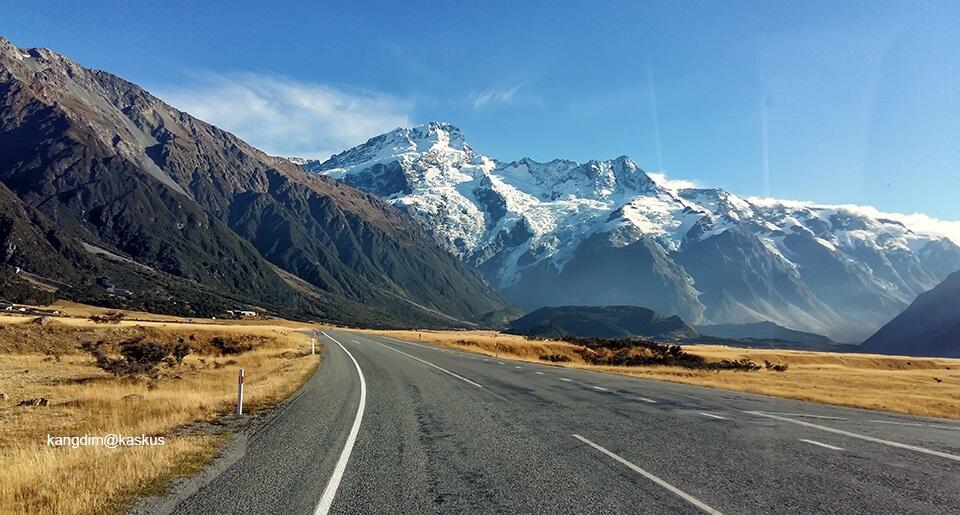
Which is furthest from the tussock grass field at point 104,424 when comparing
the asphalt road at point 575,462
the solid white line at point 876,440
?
the solid white line at point 876,440

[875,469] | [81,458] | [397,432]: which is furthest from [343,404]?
[875,469]

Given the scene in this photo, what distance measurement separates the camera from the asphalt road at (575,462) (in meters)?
7.79

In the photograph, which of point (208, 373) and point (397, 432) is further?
point (208, 373)

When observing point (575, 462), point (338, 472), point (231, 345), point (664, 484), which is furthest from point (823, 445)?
point (231, 345)

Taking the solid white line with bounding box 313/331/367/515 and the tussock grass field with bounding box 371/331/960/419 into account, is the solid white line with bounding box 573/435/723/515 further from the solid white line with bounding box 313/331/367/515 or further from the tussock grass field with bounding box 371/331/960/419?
the tussock grass field with bounding box 371/331/960/419

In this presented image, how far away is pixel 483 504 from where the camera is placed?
25.3 ft

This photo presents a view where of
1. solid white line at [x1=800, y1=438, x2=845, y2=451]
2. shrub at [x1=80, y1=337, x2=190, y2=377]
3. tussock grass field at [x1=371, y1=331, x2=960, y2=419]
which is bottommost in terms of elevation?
shrub at [x1=80, y1=337, x2=190, y2=377]

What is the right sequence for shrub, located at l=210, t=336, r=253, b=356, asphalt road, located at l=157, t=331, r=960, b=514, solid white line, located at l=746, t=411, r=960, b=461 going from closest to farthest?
asphalt road, located at l=157, t=331, r=960, b=514 → solid white line, located at l=746, t=411, r=960, b=461 → shrub, located at l=210, t=336, r=253, b=356

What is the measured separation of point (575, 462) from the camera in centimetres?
1003

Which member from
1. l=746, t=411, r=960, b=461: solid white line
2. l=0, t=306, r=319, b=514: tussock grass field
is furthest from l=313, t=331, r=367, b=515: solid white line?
l=746, t=411, r=960, b=461: solid white line

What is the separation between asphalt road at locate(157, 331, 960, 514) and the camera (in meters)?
7.79

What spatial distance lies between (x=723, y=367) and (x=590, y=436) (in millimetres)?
44922

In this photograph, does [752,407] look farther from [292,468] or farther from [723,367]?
[723,367]

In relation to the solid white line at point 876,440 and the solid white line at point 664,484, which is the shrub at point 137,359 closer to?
the solid white line at point 664,484
